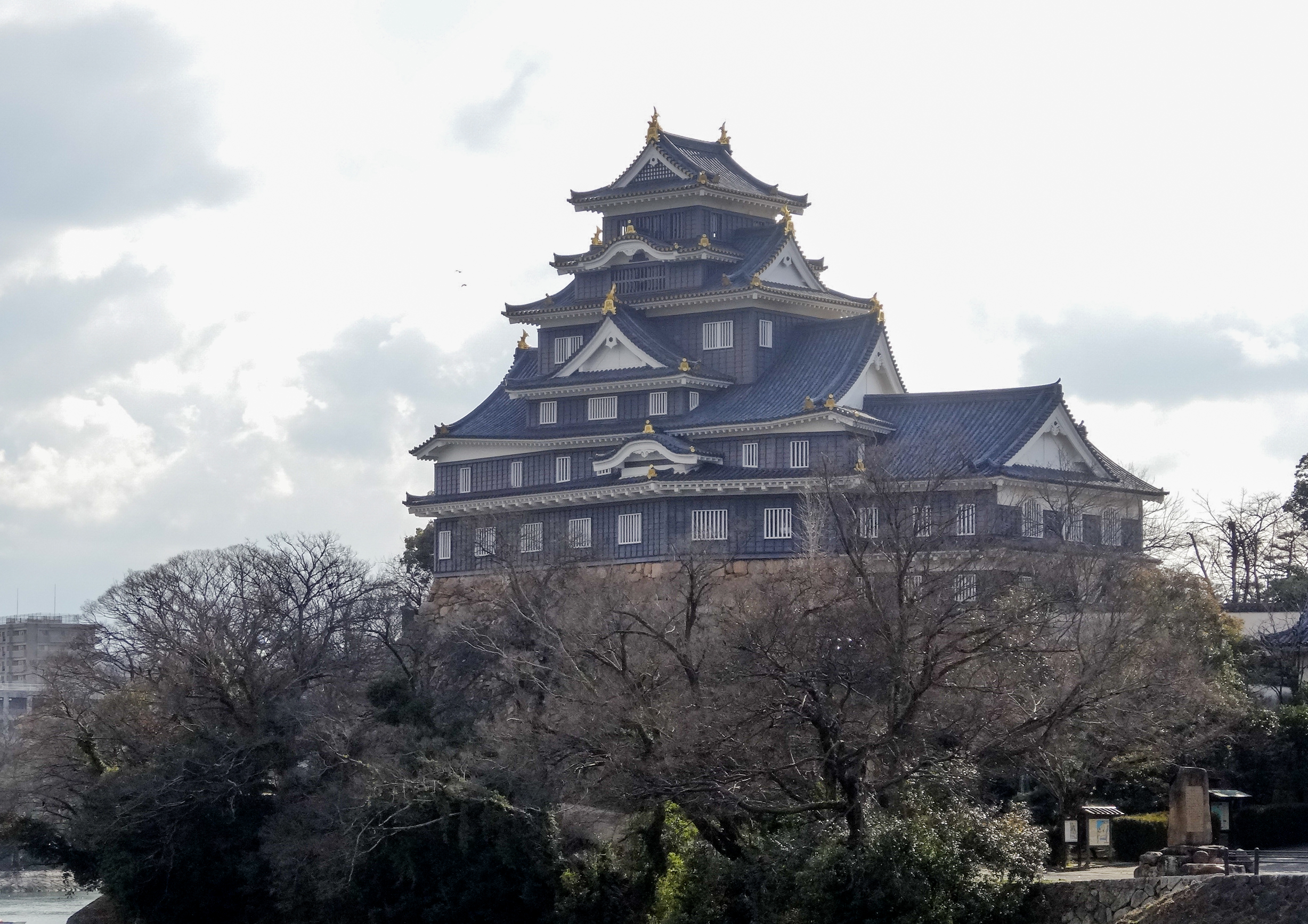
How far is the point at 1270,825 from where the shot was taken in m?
39.2

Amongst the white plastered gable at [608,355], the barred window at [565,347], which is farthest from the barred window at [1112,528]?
the barred window at [565,347]

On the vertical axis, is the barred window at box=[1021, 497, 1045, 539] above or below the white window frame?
above

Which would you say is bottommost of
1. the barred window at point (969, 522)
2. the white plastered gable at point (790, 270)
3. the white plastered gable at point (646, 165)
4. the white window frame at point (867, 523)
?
the white window frame at point (867, 523)

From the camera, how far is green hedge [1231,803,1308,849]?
3872 cm

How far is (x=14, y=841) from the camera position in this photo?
48.9m

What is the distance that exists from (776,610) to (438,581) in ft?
84.5

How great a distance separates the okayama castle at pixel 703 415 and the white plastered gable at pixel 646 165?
2.0 inches

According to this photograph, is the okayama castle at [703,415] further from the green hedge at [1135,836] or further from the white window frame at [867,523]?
the green hedge at [1135,836]

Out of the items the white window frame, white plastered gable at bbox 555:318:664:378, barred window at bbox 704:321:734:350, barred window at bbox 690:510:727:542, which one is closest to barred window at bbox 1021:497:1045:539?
barred window at bbox 690:510:727:542

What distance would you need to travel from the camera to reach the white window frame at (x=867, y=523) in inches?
1345

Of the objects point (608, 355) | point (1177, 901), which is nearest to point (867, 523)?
point (1177, 901)

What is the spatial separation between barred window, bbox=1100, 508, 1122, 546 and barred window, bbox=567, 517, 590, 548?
46.1 ft

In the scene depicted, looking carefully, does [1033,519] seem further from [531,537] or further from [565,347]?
[565,347]

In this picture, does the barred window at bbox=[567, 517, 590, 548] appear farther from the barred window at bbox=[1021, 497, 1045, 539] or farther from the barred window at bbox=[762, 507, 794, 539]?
the barred window at bbox=[1021, 497, 1045, 539]
